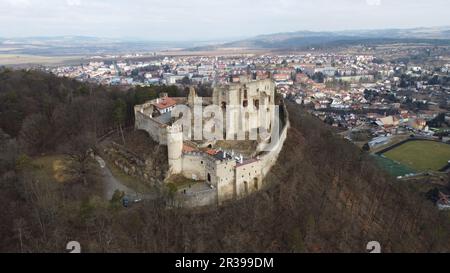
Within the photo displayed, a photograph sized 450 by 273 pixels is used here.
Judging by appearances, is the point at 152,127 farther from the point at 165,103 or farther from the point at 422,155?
the point at 422,155

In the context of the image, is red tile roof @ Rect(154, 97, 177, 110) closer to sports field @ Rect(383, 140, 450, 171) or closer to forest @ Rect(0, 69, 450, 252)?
forest @ Rect(0, 69, 450, 252)

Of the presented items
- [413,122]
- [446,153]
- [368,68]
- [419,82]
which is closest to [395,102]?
[413,122]

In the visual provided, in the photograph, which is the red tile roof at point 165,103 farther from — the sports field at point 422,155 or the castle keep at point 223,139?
the sports field at point 422,155

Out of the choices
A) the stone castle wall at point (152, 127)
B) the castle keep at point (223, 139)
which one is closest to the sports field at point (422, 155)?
the castle keep at point (223, 139)

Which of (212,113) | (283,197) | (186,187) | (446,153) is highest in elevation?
(212,113)

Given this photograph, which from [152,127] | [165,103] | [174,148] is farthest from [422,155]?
[174,148]

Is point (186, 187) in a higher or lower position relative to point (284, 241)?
higher

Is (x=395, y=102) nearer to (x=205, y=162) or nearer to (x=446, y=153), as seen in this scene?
(x=446, y=153)
